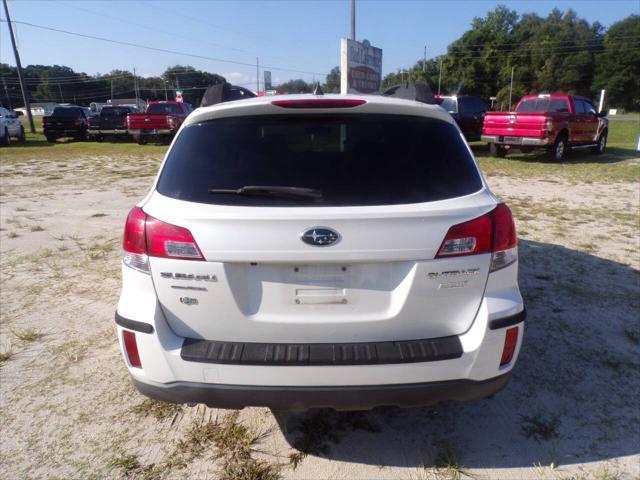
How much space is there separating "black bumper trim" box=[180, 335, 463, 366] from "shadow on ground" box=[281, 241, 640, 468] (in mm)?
728

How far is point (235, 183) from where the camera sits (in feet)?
6.88

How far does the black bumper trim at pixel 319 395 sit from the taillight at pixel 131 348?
0.62 ft

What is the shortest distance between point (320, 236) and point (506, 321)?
959 mm

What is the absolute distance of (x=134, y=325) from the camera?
2.08 m

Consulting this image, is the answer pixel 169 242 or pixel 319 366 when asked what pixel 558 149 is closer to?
pixel 319 366

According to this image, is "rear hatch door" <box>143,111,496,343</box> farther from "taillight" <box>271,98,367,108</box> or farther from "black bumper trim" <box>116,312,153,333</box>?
"taillight" <box>271,98,367,108</box>

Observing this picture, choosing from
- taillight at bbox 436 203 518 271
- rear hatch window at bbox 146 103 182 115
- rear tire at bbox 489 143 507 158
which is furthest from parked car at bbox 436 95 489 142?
taillight at bbox 436 203 518 271

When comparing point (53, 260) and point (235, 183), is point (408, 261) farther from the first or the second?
point (53, 260)

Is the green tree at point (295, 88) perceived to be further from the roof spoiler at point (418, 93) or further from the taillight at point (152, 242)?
the taillight at point (152, 242)

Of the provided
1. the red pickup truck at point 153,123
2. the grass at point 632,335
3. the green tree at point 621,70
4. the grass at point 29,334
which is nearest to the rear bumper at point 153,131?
the red pickup truck at point 153,123

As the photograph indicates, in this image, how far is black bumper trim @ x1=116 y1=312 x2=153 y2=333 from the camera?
205 centimetres

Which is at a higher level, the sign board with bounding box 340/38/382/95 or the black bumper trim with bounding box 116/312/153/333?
the sign board with bounding box 340/38/382/95

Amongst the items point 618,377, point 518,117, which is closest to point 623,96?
point 518,117

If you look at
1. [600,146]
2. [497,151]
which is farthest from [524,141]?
[600,146]
